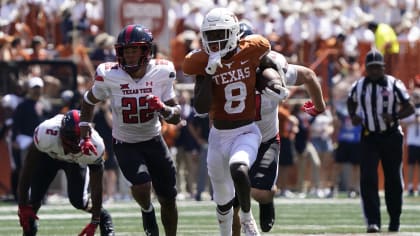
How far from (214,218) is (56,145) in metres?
3.81

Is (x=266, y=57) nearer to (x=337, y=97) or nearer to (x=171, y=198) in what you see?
(x=171, y=198)

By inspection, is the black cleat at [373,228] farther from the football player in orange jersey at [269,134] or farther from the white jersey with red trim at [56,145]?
the white jersey with red trim at [56,145]

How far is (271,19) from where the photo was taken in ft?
69.0

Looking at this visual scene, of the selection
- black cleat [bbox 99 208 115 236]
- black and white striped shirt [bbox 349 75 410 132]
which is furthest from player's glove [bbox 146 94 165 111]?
black and white striped shirt [bbox 349 75 410 132]

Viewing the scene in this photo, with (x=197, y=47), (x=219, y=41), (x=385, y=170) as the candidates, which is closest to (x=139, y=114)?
(x=219, y=41)

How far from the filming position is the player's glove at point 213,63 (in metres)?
9.36

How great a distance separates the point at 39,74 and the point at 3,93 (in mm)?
599

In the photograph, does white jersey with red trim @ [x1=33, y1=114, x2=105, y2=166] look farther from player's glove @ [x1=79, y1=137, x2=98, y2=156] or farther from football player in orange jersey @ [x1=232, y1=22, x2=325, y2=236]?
football player in orange jersey @ [x1=232, y1=22, x2=325, y2=236]

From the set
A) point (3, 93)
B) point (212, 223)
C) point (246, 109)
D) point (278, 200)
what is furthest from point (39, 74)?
point (246, 109)

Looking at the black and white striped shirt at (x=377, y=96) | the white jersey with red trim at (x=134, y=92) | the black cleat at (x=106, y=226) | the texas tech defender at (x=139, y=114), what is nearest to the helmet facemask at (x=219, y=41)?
the texas tech defender at (x=139, y=114)

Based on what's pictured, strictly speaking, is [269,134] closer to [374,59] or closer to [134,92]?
[134,92]

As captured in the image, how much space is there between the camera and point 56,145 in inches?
428

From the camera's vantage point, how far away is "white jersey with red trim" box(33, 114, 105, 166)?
35.1 feet

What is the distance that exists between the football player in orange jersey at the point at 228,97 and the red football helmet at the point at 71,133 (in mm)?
1416
